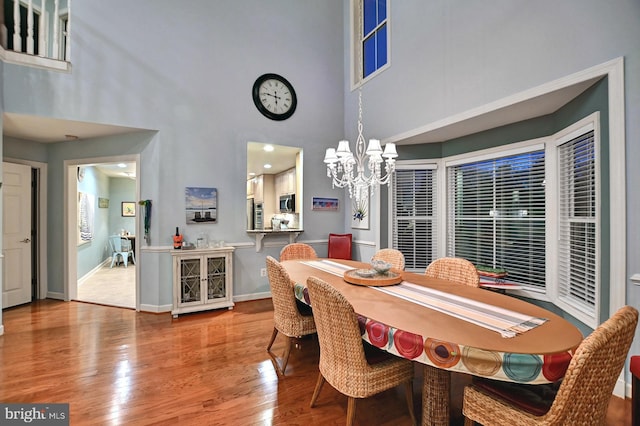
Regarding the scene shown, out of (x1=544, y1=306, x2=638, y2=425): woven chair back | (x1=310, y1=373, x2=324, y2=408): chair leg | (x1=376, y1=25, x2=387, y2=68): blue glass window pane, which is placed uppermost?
(x1=376, y1=25, x2=387, y2=68): blue glass window pane

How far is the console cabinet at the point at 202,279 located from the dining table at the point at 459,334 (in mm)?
2210

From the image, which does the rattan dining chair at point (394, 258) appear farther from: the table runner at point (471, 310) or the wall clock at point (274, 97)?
the wall clock at point (274, 97)

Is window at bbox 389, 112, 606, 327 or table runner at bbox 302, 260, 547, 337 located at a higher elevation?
window at bbox 389, 112, 606, 327

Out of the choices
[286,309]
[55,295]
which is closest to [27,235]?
[55,295]

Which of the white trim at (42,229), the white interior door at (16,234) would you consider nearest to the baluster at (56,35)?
the white interior door at (16,234)

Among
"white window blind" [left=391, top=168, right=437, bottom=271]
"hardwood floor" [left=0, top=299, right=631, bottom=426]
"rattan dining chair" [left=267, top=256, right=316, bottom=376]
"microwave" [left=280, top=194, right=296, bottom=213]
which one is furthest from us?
"microwave" [left=280, top=194, right=296, bottom=213]

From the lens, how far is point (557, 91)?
2320 mm

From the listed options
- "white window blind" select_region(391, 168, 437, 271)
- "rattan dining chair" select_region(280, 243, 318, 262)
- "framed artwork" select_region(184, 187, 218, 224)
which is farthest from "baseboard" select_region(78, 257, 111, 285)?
"white window blind" select_region(391, 168, 437, 271)

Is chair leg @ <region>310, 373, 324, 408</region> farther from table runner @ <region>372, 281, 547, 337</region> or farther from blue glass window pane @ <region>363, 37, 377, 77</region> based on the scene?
blue glass window pane @ <region>363, 37, 377, 77</region>

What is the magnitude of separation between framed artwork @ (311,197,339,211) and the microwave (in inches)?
30.3

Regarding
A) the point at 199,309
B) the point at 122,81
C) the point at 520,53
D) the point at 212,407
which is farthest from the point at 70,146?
the point at 520,53

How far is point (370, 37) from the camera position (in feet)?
15.3

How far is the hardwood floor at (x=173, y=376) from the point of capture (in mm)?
1873

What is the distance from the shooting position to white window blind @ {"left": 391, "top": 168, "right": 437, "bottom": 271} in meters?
4.14
